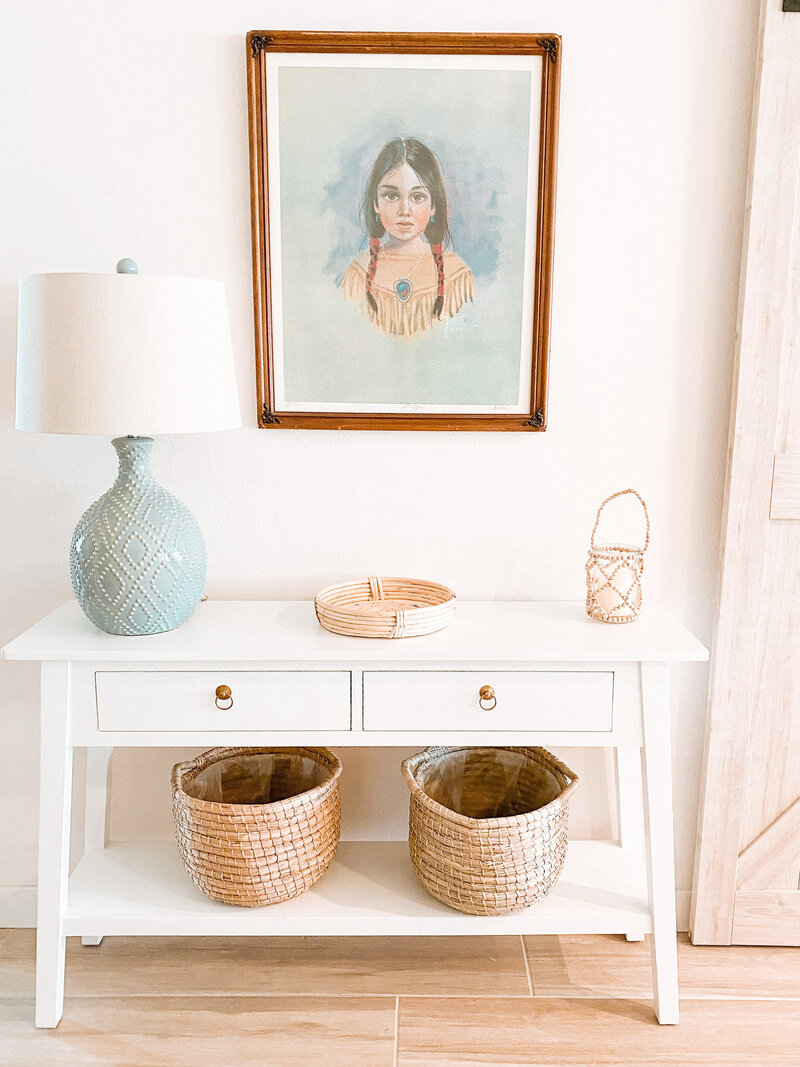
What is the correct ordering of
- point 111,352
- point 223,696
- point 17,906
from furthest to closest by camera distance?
point 17,906 < point 223,696 < point 111,352

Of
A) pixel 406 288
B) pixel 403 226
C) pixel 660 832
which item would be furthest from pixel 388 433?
pixel 660 832

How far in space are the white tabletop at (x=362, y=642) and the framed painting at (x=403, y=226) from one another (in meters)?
0.44

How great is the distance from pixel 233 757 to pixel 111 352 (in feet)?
3.15

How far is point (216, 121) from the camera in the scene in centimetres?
170

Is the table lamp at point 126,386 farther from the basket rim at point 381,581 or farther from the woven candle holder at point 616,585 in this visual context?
the woven candle holder at point 616,585

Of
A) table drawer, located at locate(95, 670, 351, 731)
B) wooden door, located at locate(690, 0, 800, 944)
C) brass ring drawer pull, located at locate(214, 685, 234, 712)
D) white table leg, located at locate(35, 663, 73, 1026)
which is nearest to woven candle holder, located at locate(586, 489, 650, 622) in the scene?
wooden door, located at locate(690, 0, 800, 944)

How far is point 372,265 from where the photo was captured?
1737 millimetres

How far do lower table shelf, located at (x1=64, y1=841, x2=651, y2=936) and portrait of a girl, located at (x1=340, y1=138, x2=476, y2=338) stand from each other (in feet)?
3.88

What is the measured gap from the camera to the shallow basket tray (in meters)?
1.54

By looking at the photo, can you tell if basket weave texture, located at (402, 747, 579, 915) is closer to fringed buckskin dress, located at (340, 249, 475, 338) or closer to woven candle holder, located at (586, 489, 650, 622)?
woven candle holder, located at (586, 489, 650, 622)

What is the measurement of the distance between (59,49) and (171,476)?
90cm

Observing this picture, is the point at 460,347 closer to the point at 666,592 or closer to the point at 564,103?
the point at 564,103

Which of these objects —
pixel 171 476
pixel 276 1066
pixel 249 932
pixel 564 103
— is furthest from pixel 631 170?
pixel 276 1066

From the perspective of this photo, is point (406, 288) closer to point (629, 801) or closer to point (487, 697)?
point (487, 697)
